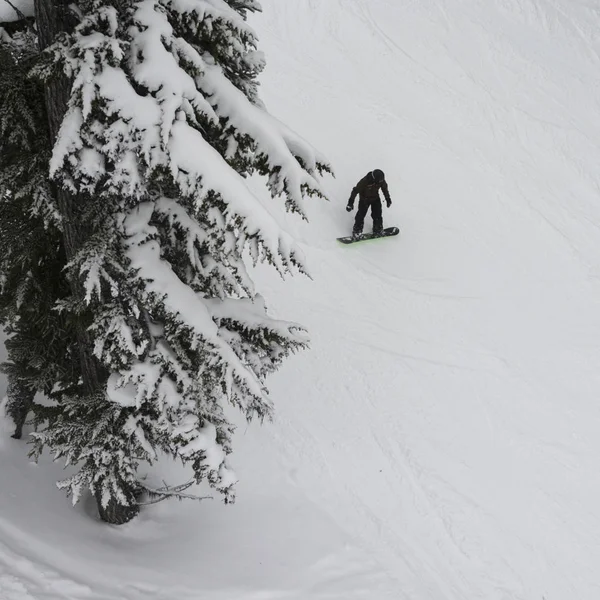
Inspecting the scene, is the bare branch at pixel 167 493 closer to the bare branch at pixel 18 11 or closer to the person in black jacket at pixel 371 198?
the bare branch at pixel 18 11

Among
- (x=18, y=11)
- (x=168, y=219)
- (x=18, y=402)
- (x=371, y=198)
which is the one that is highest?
(x=371, y=198)

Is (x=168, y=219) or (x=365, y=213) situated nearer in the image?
(x=168, y=219)

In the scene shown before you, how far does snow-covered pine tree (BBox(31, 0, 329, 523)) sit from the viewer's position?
14.6 feet

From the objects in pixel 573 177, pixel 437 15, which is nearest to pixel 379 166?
pixel 573 177

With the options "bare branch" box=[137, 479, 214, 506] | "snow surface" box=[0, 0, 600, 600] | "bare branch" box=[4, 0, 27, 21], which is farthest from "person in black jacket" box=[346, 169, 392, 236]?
"bare branch" box=[4, 0, 27, 21]

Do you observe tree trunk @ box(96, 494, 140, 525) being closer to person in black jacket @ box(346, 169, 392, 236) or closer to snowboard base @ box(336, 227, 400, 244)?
snowboard base @ box(336, 227, 400, 244)

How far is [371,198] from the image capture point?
13.5 meters

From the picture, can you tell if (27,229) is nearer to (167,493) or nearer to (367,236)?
(167,493)

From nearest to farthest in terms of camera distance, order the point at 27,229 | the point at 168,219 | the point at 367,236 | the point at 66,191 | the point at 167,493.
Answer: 1. the point at 66,191
2. the point at 168,219
3. the point at 27,229
4. the point at 167,493
5. the point at 367,236

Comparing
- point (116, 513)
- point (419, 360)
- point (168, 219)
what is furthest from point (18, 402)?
point (419, 360)

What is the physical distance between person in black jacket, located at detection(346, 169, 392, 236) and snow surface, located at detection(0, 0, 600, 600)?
55 cm

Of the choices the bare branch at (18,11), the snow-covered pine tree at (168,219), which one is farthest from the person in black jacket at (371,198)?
the bare branch at (18,11)

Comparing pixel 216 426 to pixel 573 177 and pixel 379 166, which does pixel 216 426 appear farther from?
→ pixel 573 177

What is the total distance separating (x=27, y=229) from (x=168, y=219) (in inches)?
61.3
